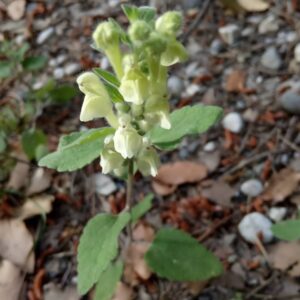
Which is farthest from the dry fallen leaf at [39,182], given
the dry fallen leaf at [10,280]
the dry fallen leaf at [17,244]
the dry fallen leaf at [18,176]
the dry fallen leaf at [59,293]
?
the dry fallen leaf at [59,293]

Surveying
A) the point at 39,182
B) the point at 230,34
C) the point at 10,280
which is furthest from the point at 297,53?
the point at 10,280

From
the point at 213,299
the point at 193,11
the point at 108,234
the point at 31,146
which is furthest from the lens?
the point at 193,11

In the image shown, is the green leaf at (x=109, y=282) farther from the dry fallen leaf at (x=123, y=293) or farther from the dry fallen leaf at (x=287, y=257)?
the dry fallen leaf at (x=287, y=257)

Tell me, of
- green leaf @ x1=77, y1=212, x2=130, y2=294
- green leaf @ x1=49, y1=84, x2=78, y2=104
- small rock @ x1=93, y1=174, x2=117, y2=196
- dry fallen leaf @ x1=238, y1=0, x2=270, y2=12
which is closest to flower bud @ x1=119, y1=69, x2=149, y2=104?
green leaf @ x1=77, y1=212, x2=130, y2=294

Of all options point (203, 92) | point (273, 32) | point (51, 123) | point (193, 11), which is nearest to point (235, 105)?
point (203, 92)

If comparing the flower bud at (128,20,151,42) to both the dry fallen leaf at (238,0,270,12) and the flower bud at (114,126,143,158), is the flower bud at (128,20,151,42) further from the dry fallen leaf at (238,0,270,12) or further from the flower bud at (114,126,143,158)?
the dry fallen leaf at (238,0,270,12)

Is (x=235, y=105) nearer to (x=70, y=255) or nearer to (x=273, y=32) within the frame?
(x=273, y=32)
